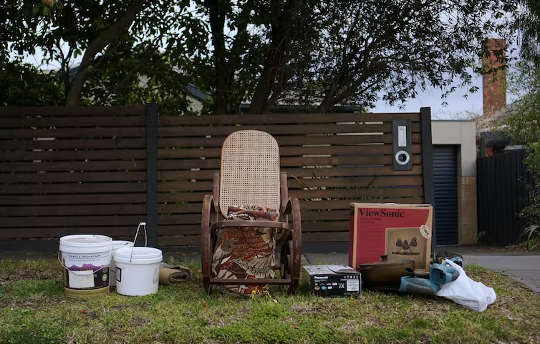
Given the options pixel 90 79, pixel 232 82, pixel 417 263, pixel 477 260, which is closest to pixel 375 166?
pixel 477 260

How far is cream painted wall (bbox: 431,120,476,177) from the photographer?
12.7 meters

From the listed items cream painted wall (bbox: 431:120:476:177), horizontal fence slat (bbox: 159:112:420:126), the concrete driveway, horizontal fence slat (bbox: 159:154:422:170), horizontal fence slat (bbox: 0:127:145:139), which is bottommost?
the concrete driveway

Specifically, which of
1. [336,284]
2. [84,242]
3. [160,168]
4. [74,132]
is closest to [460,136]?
[160,168]

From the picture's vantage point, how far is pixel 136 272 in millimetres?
3951

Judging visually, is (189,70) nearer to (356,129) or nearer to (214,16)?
(214,16)

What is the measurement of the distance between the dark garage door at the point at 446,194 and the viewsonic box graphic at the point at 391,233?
895cm

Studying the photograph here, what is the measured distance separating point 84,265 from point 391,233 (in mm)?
2368

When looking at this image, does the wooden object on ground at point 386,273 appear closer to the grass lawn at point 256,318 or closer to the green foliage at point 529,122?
the grass lawn at point 256,318

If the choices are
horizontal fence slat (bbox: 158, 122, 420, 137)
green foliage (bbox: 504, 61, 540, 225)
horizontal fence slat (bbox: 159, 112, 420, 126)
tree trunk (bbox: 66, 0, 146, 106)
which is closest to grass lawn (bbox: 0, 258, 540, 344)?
horizontal fence slat (bbox: 158, 122, 420, 137)

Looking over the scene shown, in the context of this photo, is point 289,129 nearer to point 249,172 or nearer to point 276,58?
point 276,58

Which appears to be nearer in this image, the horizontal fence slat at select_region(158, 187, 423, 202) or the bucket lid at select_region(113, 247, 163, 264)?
the bucket lid at select_region(113, 247, 163, 264)

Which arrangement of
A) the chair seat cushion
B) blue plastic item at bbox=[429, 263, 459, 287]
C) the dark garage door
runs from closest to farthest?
1. blue plastic item at bbox=[429, 263, 459, 287]
2. the chair seat cushion
3. the dark garage door

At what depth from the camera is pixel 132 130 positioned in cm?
608

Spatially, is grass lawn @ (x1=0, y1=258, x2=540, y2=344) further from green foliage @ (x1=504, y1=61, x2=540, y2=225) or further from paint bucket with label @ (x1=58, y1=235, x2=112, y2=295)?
green foliage @ (x1=504, y1=61, x2=540, y2=225)
